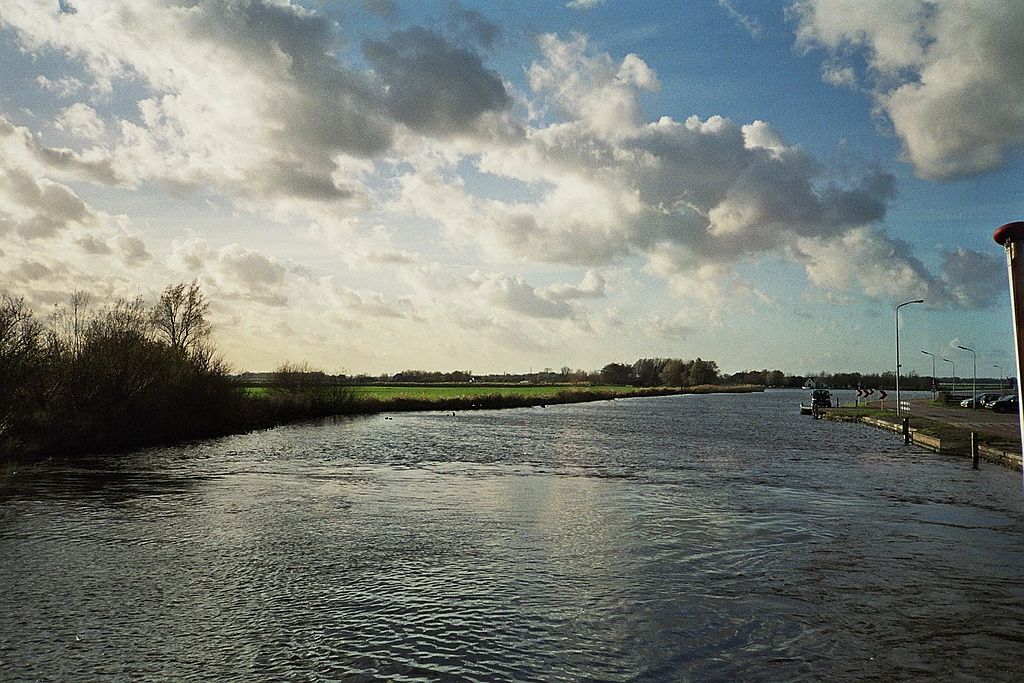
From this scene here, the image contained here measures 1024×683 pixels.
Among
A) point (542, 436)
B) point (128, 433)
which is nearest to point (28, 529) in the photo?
point (128, 433)

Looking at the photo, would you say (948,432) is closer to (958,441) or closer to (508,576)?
(958,441)

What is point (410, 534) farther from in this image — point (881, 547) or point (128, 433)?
point (128, 433)

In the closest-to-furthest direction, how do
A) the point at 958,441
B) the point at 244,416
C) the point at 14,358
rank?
the point at 14,358
the point at 958,441
the point at 244,416

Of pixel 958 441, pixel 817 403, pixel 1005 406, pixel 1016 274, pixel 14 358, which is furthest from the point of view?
pixel 817 403

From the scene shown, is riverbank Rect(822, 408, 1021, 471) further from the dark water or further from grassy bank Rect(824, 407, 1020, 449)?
the dark water

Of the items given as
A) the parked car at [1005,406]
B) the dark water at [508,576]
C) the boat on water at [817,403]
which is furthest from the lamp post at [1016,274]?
the boat on water at [817,403]

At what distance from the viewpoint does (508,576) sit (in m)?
13.2

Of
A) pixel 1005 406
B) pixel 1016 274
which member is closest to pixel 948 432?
pixel 1005 406

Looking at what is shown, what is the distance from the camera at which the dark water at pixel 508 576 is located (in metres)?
9.16

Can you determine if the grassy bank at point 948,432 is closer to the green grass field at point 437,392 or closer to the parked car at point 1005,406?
the parked car at point 1005,406

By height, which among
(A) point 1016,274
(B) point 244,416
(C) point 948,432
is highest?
(A) point 1016,274

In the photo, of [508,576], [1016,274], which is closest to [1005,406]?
[508,576]

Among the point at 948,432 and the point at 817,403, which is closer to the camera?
the point at 948,432

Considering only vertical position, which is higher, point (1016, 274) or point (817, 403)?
point (1016, 274)
